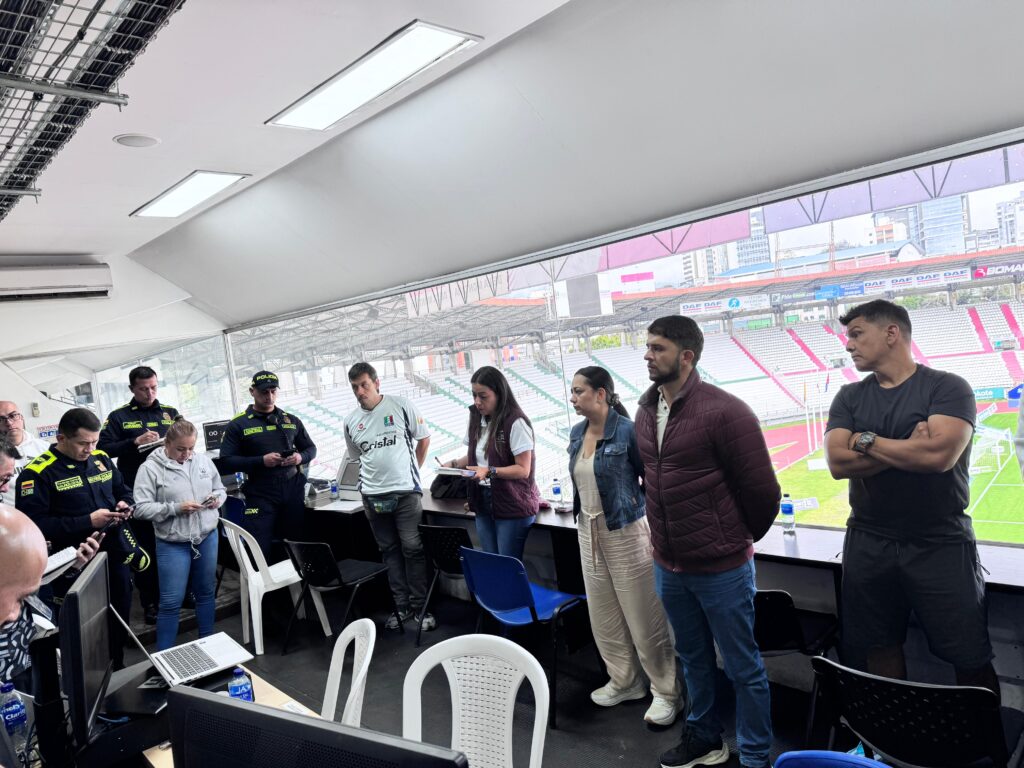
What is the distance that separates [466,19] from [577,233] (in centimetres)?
149

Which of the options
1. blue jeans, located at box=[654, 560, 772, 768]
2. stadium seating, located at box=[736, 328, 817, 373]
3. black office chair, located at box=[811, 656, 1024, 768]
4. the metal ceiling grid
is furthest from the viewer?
stadium seating, located at box=[736, 328, 817, 373]

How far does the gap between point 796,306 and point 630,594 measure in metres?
1.56

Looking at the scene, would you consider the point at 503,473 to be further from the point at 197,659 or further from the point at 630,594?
the point at 197,659

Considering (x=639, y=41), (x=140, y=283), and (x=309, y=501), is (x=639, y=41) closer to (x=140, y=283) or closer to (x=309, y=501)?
(x=309, y=501)

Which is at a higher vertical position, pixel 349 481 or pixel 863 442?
pixel 863 442

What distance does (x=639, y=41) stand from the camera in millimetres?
2584

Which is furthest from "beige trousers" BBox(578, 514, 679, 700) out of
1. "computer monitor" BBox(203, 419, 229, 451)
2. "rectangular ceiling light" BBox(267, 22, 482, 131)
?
"computer monitor" BBox(203, 419, 229, 451)

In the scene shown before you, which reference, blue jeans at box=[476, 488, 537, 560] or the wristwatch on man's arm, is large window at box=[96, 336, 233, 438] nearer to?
blue jeans at box=[476, 488, 537, 560]

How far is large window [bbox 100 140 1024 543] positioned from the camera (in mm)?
2607

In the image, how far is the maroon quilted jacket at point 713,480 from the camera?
7.29 ft

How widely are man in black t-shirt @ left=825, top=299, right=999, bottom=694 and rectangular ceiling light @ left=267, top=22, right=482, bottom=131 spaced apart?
1792mm

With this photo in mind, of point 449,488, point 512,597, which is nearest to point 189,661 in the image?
point 512,597

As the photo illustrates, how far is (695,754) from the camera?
97.3 inches

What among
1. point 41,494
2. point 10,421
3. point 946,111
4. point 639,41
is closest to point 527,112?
point 639,41
